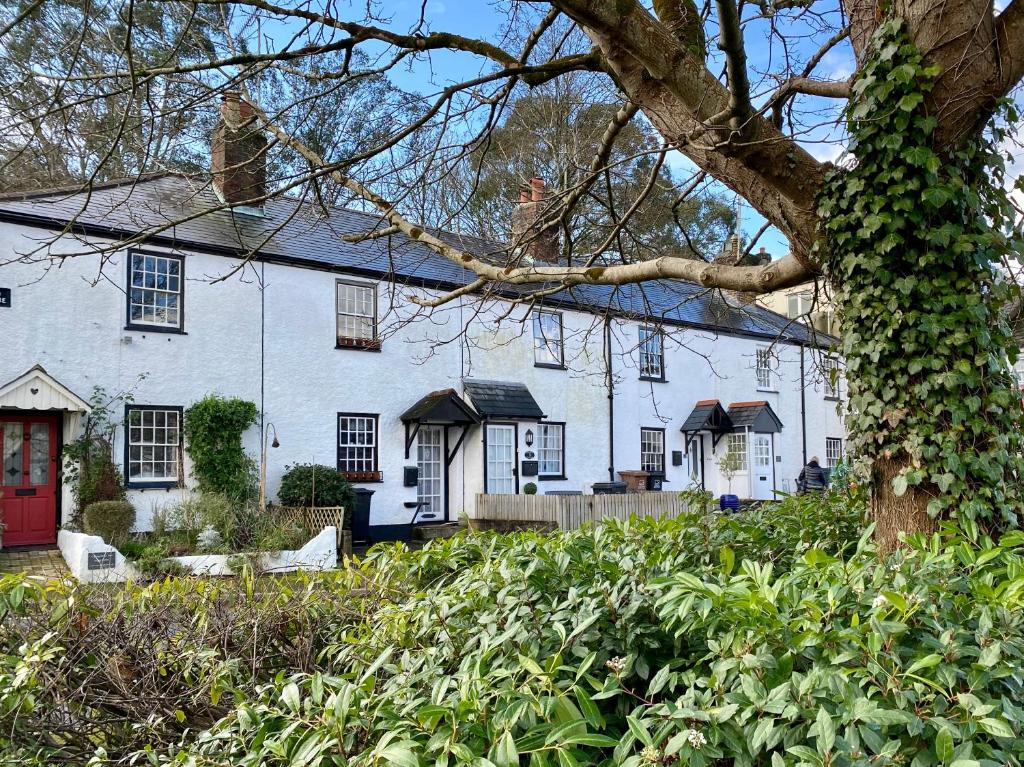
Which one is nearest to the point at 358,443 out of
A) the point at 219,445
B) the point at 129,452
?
the point at 219,445

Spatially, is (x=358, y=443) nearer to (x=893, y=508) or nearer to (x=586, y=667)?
(x=893, y=508)

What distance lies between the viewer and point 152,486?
49.1ft

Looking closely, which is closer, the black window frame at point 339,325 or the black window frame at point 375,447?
the black window frame at point 375,447

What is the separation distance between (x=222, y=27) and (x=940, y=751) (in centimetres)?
610

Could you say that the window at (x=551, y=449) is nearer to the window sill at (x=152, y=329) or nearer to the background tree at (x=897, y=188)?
the window sill at (x=152, y=329)

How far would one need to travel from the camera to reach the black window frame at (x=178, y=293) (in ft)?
49.5

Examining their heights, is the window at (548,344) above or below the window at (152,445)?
above

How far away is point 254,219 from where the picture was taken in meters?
18.5

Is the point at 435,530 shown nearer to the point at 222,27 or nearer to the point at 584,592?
the point at 222,27

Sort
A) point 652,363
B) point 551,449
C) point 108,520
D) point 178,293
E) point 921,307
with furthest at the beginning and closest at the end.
A: point 652,363
point 551,449
point 178,293
point 108,520
point 921,307

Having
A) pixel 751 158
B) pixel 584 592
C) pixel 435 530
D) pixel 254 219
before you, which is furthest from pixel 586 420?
pixel 584 592

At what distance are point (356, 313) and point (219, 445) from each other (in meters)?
4.66

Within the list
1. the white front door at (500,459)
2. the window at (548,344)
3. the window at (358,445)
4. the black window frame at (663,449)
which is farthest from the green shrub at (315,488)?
the black window frame at (663,449)

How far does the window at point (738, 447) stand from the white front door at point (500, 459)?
869cm
